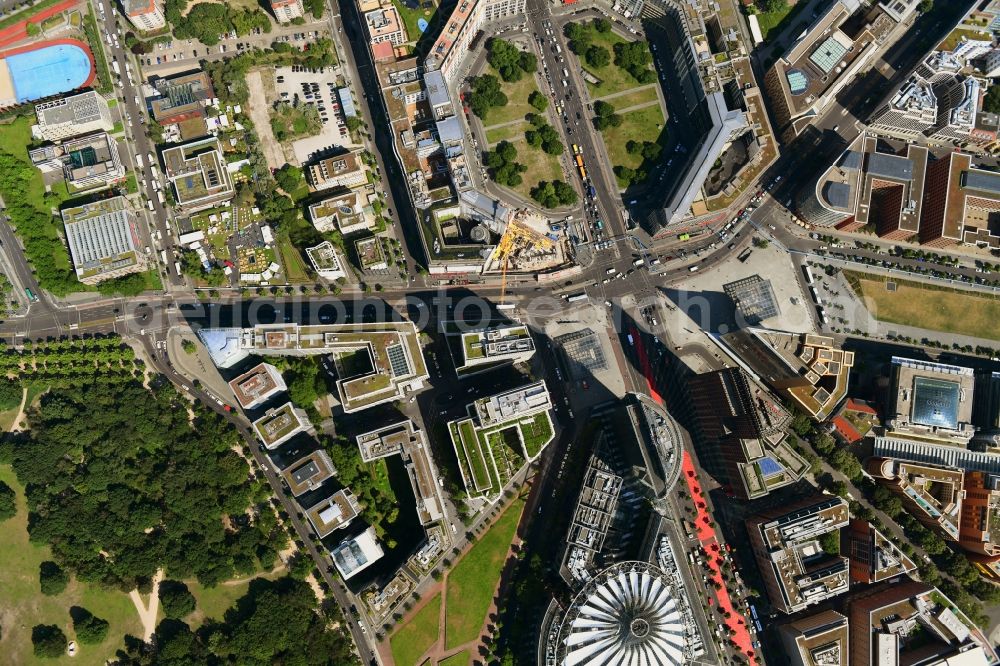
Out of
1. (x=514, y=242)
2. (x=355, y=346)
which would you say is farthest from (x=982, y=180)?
(x=355, y=346)

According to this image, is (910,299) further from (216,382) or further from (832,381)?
(216,382)

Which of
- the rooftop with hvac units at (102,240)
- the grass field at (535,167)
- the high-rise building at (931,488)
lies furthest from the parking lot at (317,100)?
the high-rise building at (931,488)

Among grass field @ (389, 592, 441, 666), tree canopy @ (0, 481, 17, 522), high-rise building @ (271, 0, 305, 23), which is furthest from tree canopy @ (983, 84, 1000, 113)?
tree canopy @ (0, 481, 17, 522)

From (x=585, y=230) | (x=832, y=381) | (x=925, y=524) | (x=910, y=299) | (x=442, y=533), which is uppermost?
(x=585, y=230)

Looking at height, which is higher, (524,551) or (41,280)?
(41,280)

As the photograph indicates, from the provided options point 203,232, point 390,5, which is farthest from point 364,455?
point 390,5

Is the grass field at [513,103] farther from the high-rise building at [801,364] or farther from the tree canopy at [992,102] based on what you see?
the tree canopy at [992,102]

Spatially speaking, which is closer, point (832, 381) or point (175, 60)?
point (832, 381)
